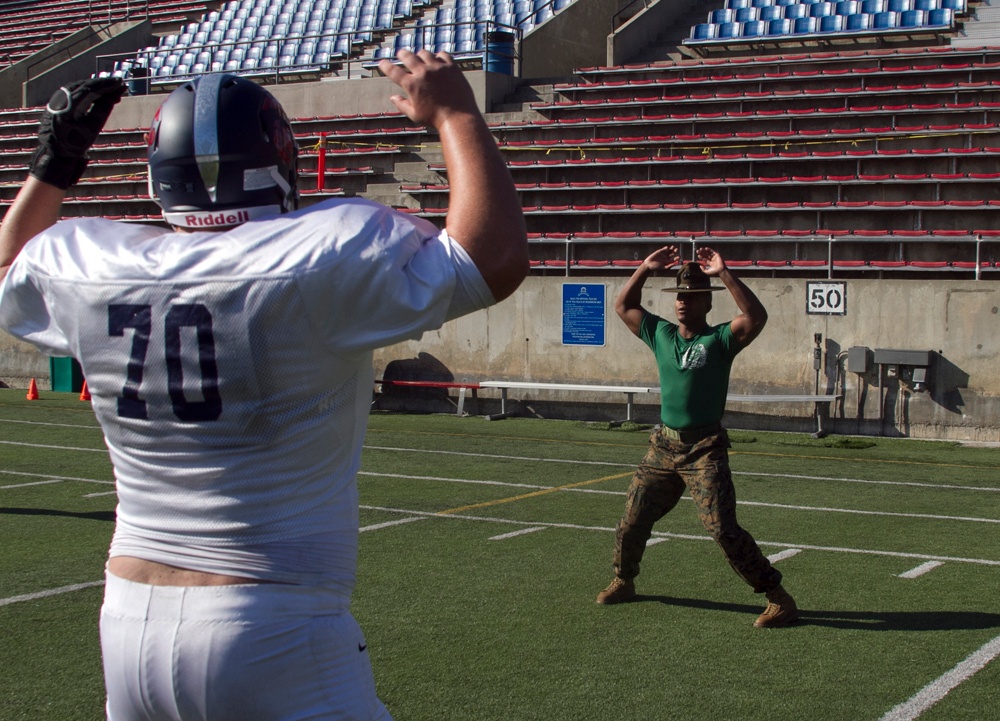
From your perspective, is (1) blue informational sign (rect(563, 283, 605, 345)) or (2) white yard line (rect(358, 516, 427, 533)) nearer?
(2) white yard line (rect(358, 516, 427, 533))

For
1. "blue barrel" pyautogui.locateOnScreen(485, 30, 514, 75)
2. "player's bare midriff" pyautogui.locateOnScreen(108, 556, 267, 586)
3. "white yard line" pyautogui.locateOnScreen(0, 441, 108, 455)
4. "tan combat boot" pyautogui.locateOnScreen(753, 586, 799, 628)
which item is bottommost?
"white yard line" pyautogui.locateOnScreen(0, 441, 108, 455)

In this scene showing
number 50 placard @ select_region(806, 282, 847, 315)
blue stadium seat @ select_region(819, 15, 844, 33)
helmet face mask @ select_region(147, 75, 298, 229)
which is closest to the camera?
helmet face mask @ select_region(147, 75, 298, 229)

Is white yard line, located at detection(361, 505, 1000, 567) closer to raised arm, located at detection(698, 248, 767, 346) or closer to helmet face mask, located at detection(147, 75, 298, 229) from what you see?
raised arm, located at detection(698, 248, 767, 346)

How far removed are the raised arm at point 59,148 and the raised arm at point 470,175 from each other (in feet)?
2.22

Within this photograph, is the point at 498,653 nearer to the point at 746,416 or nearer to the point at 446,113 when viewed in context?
the point at 446,113

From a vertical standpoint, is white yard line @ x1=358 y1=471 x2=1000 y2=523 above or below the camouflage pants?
below

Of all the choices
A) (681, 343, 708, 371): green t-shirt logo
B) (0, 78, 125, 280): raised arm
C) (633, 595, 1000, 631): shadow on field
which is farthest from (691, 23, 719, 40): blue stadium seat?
(0, 78, 125, 280): raised arm

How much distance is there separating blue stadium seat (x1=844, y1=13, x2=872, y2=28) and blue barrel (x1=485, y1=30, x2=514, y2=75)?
681 cm

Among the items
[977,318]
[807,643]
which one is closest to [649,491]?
[807,643]

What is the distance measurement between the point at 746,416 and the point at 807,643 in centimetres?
1048

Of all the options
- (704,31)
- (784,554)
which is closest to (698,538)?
(784,554)

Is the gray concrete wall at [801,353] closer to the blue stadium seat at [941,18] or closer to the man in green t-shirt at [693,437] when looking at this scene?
the man in green t-shirt at [693,437]

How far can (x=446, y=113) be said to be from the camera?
2107mm

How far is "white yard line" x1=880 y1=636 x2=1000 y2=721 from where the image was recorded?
501cm
